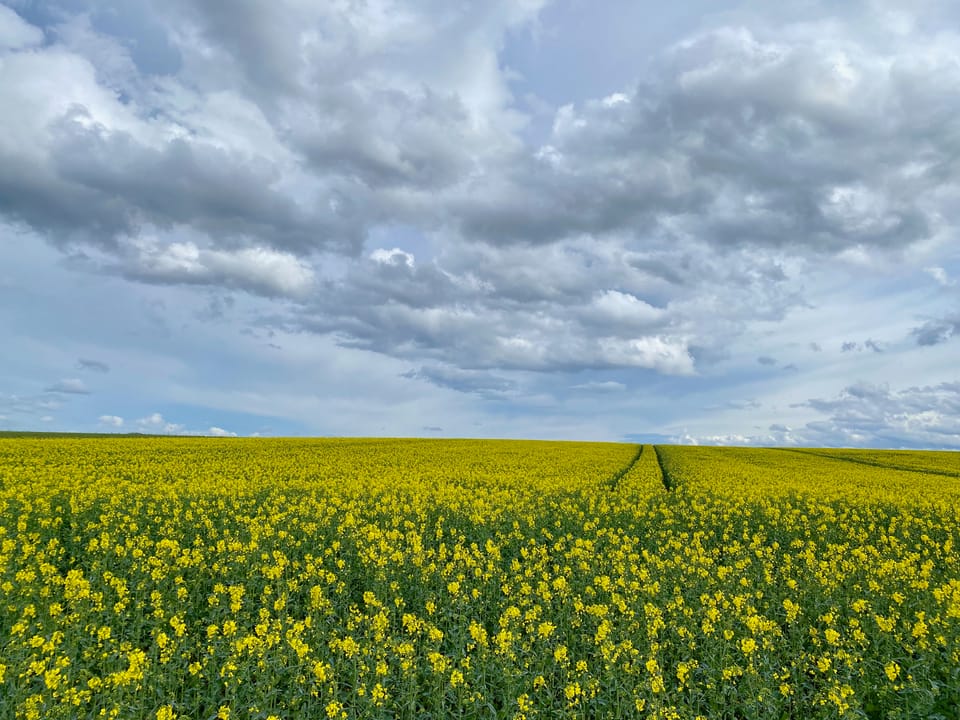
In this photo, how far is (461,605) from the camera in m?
9.32

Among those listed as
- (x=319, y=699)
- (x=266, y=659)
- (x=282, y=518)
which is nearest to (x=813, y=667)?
(x=319, y=699)

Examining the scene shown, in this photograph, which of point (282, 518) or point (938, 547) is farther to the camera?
point (938, 547)

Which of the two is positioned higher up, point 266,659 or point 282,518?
point 282,518

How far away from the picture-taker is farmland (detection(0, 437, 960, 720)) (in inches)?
281

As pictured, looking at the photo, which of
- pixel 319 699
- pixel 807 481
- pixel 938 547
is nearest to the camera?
pixel 319 699

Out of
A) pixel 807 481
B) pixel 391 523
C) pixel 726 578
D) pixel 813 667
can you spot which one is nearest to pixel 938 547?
pixel 726 578

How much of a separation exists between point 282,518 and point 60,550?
4577 millimetres

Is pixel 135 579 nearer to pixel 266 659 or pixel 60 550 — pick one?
pixel 60 550

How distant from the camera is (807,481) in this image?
27062mm

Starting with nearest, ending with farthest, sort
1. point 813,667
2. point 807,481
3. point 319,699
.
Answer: point 319,699 < point 813,667 < point 807,481

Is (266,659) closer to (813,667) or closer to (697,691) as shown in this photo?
(697,691)

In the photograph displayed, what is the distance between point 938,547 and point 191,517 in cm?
1899

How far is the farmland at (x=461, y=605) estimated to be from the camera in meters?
7.13

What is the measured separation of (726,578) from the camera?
11.6 m
